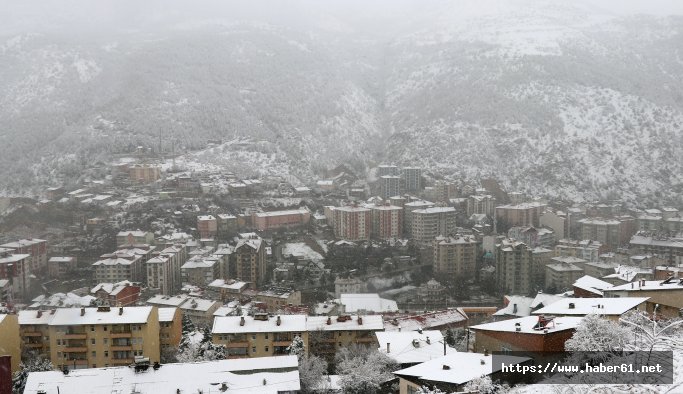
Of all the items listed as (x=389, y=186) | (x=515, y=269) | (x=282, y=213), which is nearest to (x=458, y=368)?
(x=515, y=269)

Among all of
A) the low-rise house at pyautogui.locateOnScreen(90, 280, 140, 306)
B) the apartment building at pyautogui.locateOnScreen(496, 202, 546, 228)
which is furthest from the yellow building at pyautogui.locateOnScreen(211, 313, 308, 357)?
the apartment building at pyautogui.locateOnScreen(496, 202, 546, 228)

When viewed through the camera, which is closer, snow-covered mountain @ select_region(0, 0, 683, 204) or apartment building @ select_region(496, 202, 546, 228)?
apartment building @ select_region(496, 202, 546, 228)

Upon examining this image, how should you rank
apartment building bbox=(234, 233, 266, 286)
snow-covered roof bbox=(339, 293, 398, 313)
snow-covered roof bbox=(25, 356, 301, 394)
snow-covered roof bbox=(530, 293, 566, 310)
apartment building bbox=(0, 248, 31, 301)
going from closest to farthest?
snow-covered roof bbox=(25, 356, 301, 394)
snow-covered roof bbox=(530, 293, 566, 310)
snow-covered roof bbox=(339, 293, 398, 313)
apartment building bbox=(0, 248, 31, 301)
apartment building bbox=(234, 233, 266, 286)

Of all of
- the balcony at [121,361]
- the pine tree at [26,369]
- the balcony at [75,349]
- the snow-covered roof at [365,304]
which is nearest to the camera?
the pine tree at [26,369]

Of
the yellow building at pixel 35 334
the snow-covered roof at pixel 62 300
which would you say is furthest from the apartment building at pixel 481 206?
the yellow building at pixel 35 334

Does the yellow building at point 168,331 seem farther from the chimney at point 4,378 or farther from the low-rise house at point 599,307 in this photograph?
the low-rise house at point 599,307

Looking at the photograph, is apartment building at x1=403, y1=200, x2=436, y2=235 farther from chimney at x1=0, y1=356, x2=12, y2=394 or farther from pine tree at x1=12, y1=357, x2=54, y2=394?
chimney at x1=0, y1=356, x2=12, y2=394

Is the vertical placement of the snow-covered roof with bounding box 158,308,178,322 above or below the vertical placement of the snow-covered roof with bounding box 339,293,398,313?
above
